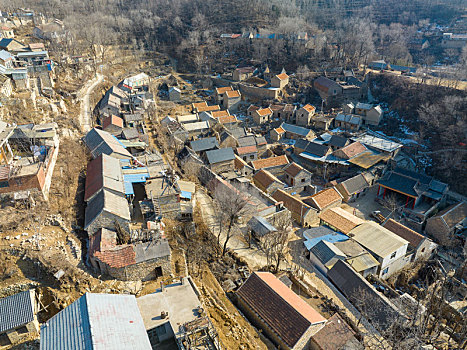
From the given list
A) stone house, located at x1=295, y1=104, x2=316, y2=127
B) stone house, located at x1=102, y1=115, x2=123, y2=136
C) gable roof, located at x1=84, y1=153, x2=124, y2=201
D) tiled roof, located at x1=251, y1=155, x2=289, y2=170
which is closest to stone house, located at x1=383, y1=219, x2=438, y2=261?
tiled roof, located at x1=251, y1=155, x2=289, y2=170

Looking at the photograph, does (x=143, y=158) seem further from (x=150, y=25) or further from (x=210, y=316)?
(x=150, y=25)

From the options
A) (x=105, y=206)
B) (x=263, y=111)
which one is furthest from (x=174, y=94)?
(x=105, y=206)

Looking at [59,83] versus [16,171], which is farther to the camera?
[59,83]

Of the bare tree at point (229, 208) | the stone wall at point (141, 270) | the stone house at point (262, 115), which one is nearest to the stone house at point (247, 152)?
the stone house at point (262, 115)

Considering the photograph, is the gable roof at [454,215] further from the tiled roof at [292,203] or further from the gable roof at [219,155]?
the gable roof at [219,155]

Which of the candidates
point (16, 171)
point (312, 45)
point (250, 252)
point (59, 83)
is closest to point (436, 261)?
point (250, 252)

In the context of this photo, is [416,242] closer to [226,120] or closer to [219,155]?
[219,155]
